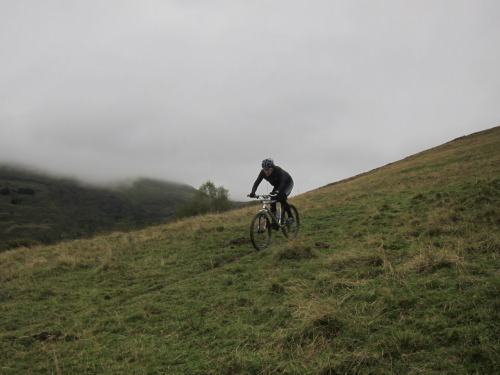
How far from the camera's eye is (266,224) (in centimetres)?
1438

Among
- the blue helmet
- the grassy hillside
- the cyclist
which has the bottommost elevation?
the grassy hillside

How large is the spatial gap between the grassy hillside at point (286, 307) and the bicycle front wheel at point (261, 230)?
445 mm

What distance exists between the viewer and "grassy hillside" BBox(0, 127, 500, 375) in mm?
5082

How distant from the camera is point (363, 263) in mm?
8742

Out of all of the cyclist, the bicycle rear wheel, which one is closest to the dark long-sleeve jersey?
the cyclist

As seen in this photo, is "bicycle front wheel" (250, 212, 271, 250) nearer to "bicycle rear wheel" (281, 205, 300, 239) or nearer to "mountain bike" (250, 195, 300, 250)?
"mountain bike" (250, 195, 300, 250)

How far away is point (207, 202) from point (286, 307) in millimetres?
77703

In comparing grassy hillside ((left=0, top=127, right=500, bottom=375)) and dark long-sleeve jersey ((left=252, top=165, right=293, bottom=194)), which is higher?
dark long-sleeve jersey ((left=252, top=165, right=293, bottom=194))

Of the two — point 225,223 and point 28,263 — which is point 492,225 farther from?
point 28,263

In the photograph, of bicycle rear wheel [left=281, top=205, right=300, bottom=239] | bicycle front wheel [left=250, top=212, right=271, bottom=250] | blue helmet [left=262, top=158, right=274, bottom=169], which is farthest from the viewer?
bicycle rear wheel [left=281, top=205, right=300, bottom=239]

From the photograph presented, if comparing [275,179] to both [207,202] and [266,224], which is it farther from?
[207,202]

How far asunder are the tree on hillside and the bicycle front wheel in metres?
65.3

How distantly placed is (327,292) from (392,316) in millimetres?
1740

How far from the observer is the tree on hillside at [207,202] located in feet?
271
